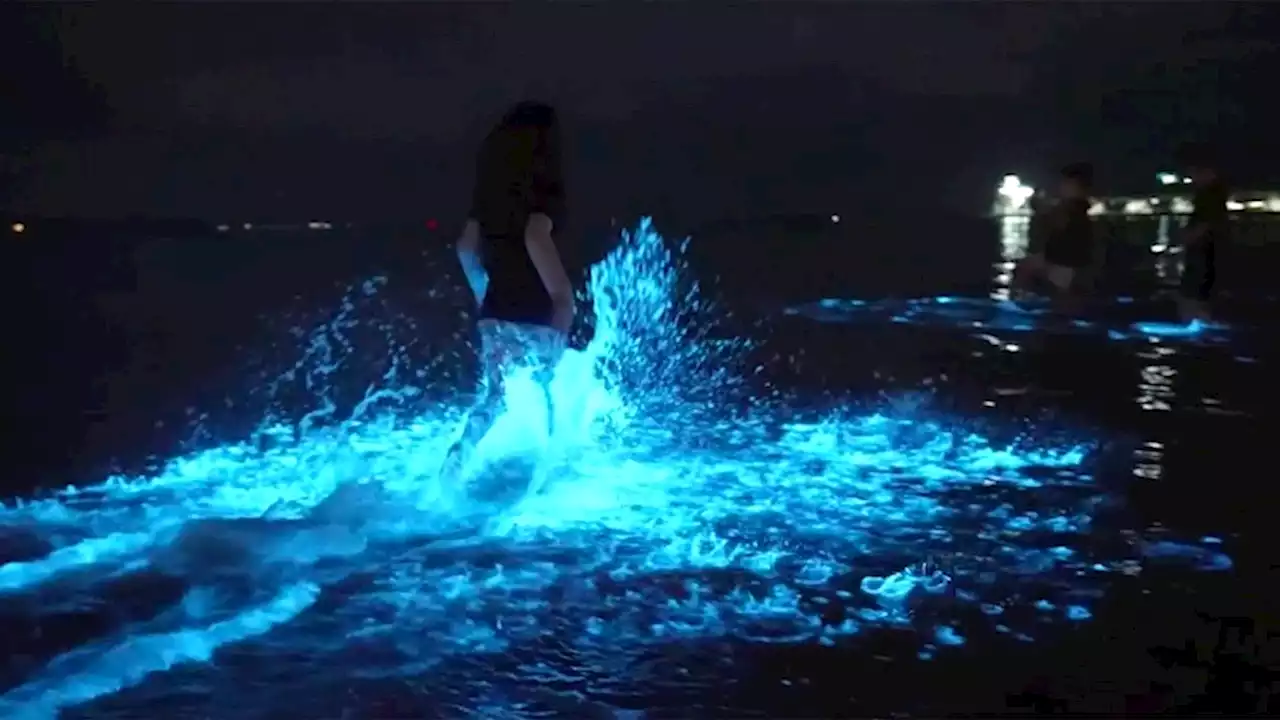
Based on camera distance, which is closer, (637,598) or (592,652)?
(592,652)

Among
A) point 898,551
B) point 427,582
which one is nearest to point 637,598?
point 427,582

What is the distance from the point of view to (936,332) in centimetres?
1212

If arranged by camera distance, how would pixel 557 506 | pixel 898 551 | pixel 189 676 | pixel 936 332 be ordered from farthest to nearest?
1. pixel 936 332
2. pixel 557 506
3. pixel 898 551
4. pixel 189 676

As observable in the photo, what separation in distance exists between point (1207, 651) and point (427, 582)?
2.35 m

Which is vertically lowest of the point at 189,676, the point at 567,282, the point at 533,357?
the point at 189,676

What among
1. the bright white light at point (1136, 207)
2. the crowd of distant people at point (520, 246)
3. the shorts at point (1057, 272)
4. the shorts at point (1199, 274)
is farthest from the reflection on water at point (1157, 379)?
the crowd of distant people at point (520, 246)

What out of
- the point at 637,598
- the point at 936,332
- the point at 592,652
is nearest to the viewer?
the point at 592,652

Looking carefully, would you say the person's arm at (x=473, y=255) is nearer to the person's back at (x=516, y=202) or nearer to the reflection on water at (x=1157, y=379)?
the person's back at (x=516, y=202)

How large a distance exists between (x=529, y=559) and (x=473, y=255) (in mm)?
1602

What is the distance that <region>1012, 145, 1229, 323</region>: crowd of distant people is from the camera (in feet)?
18.4

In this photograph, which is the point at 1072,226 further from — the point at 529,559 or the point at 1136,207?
the point at 529,559

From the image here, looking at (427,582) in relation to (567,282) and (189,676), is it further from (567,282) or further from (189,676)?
(567,282)

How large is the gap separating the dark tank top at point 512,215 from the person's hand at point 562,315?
0.09ft

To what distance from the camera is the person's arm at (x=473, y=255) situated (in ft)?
17.4
